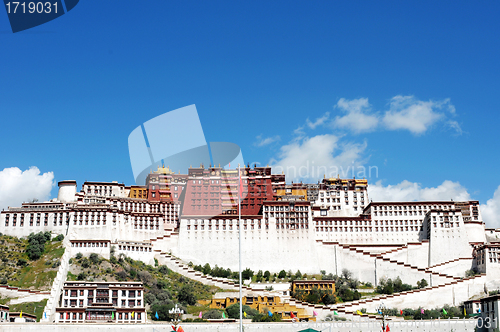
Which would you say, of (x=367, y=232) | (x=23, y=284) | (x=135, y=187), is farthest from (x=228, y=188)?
(x=23, y=284)

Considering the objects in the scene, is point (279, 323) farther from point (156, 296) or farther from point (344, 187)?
point (344, 187)

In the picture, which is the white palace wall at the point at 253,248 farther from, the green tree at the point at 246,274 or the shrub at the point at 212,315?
the shrub at the point at 212,315

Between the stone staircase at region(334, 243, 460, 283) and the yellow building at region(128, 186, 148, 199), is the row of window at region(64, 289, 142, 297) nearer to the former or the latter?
the stone staircase at region(334, 243, 460, 283)

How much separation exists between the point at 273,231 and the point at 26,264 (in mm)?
48626

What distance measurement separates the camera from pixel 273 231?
124 meters

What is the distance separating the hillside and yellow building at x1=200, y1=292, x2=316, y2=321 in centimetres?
2735

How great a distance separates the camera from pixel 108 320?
87.9 metres

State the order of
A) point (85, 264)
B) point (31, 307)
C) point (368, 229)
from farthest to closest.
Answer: point (368, 229), point (85, 264), point (31, 307)

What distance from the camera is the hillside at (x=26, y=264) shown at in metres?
95.1

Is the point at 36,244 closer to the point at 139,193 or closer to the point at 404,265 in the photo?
the point at 139,193

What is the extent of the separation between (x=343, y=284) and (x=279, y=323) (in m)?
28.3

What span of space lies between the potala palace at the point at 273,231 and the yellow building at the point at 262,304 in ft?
35.5

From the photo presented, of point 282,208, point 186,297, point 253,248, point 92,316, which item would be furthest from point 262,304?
point 282,208

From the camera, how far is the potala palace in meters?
113
